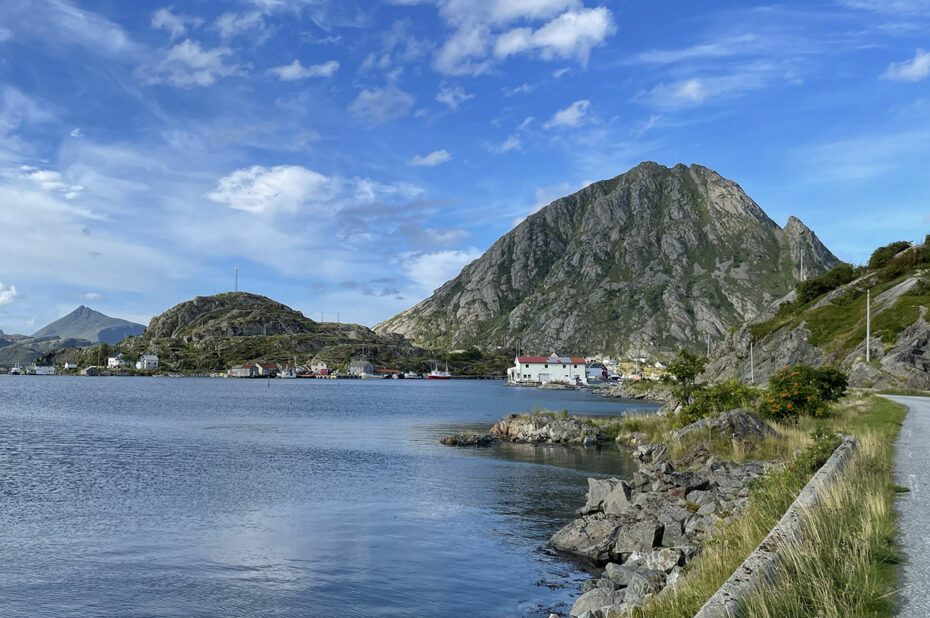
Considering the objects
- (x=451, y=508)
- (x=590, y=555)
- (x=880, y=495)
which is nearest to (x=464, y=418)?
(x=451, y=508)

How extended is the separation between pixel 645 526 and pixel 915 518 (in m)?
Answer: 10.7

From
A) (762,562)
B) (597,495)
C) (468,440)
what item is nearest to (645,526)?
(597,495)

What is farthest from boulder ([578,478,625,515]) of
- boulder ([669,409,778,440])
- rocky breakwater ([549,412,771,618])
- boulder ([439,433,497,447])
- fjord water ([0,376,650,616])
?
boulder ([439,433,497,447])

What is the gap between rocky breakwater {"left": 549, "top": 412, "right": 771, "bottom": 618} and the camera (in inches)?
679

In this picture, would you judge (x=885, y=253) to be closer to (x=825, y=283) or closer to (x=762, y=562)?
(x=825, y=283)

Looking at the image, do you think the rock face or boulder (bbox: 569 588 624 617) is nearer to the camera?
boulder (bbox: 569 588 624 617)

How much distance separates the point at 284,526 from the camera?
2894 centimetres

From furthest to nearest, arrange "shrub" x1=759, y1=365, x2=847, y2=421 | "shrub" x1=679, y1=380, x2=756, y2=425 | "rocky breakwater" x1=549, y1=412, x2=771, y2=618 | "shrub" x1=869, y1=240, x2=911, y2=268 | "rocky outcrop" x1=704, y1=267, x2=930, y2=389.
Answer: "shrub" x1=869, y1=240, x2=911, y2=268 < "rocky outcrop" x1=704, y1=267, x2=930, y2=389 < "shrub" x1=679, y1=380, x2=756, y2=425 < "shrub" x1=759, y1=365, x2=847, y2=421 < "rocky breakwater" x1=549, y1=412, x2=771, y2=618

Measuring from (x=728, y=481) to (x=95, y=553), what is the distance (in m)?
26.0

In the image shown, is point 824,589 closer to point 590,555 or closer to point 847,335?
point 590,555

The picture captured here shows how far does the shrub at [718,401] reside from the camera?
5053 centimetres

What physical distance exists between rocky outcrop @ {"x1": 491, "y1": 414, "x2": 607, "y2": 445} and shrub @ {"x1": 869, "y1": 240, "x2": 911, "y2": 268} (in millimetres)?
94057

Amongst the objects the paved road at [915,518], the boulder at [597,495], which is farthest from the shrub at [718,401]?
the boulder at [597,495]

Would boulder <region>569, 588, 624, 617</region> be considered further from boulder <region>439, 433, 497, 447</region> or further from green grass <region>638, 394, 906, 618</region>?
boulder <region>439, 433, 497, 447</region>
